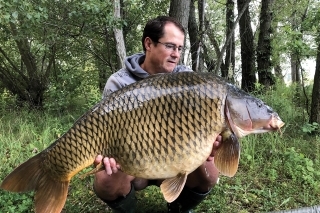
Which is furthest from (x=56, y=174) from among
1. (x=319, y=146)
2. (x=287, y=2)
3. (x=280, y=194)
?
(x=287, y=2)

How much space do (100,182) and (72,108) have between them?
3.85m

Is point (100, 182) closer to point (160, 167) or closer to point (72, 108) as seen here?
point (160, 167)

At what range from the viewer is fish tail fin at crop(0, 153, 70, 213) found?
1438 mm

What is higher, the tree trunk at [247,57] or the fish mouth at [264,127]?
the fish mouth at [264,127]

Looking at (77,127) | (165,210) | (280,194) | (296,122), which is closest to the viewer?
(77,127)

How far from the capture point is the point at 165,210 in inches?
82.6

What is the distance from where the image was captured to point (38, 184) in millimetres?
1460

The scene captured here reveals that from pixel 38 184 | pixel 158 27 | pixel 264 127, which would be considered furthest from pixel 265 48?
pixel 38 184

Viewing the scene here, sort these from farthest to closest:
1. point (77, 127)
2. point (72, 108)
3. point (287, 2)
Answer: point (287, 2) < point (72, 108) < point (77, 127)

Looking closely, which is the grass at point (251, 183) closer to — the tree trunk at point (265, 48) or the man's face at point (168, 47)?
the man's face at point (168, 47)

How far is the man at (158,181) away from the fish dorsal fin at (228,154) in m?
0.32

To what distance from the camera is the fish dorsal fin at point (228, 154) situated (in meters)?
1.38

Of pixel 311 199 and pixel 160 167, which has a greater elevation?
pixel 160 167

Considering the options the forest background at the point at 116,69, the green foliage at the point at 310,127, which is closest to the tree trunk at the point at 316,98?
the forest background at the point at 116,69
